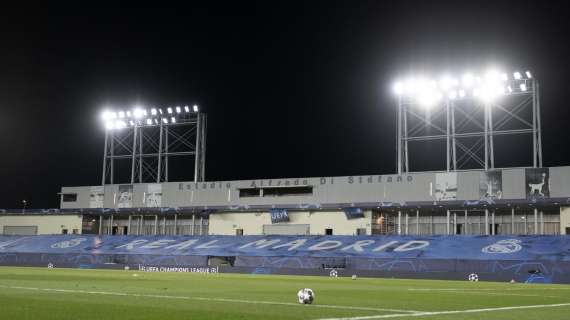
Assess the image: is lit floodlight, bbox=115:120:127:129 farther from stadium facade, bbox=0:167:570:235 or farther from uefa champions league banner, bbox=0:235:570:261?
uefa champions league banner, bbox=0:235:570:261

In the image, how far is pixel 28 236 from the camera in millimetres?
72812

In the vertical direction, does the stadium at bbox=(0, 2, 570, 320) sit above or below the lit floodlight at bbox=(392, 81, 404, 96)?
below

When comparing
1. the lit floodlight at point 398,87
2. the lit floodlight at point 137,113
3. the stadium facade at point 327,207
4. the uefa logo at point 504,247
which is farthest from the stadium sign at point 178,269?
the lit floodlight at point 137,113

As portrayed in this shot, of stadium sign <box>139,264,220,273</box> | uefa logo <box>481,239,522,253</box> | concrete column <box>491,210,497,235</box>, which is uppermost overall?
concrete column <box>491,210,497,235</box>

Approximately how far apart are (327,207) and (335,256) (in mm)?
10960

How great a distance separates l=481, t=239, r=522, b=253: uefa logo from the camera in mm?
49625

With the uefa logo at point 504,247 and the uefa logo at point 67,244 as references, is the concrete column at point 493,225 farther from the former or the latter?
the uefa logo at point 67,244

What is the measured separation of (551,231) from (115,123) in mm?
45659

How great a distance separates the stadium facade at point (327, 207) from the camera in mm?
56531

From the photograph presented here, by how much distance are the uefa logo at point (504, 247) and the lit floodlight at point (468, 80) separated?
13182 mm

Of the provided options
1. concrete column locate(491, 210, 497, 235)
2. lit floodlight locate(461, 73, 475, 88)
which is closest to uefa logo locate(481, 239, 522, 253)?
concrete column locate(491, 210, 497, 235)

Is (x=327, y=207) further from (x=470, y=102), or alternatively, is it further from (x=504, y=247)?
(x=504, y=247)

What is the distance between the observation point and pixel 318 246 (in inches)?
2223

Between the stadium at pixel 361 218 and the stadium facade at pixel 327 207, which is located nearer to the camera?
the stadium at pixel 361 218
